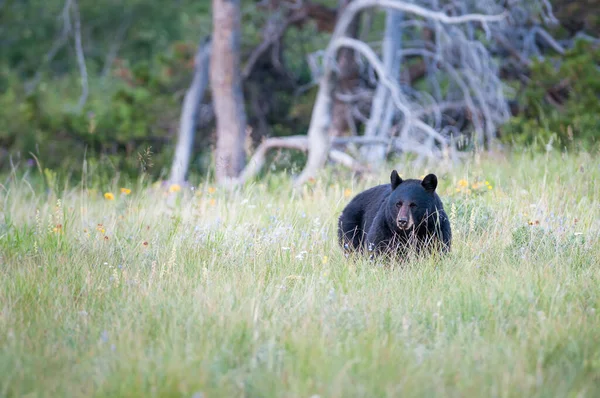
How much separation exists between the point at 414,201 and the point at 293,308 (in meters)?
1.43

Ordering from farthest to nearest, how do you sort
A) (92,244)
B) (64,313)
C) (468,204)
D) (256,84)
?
(256,84) < (468,204) < (92,244) < (64,313)

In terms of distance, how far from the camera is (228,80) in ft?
39.9

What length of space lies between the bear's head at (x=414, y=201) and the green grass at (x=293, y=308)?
314 millimetres

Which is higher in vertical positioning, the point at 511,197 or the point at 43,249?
the point at 511,197

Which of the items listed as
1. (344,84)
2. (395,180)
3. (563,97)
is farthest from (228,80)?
(395,180)

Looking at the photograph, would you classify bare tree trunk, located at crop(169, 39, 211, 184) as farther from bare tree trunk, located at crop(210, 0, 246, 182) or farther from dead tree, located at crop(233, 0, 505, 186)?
dead tree, located at crop(233, 0, 505, 186)

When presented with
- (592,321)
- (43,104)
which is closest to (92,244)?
(592,321)

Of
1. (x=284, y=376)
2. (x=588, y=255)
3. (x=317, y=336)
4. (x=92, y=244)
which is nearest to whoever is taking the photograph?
(x=284, y=376)

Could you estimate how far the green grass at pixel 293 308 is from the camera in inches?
126

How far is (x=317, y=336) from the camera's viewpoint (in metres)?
3.60

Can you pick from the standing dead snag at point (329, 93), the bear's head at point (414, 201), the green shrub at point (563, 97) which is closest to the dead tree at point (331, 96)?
the standing dead snag at point (329, 93)

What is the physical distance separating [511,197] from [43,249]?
12.7ft

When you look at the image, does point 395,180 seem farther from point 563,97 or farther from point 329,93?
point 563,97

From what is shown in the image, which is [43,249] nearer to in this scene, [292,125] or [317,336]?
[317,336]
